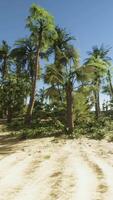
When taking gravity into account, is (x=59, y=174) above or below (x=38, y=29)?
below

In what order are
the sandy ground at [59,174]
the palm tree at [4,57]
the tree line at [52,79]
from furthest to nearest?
the palm tree at [4,57], the tree line at [52,79], the sandy ground at [59,174]

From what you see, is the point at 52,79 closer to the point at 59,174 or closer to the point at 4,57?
the point at 59,174

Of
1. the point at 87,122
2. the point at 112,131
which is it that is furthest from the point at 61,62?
the point at 112,131

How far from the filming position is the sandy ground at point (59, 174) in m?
7.32

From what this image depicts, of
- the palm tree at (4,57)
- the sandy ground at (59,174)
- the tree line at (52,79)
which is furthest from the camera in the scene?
the palm tree at (4,57)

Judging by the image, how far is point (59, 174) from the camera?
9781 mm

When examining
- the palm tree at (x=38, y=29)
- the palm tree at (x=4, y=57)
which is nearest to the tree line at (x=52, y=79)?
the palm tree at (x=38, y=29)

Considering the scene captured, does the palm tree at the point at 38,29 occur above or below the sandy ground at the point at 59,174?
above

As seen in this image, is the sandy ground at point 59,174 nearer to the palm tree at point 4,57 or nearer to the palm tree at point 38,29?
the palm tree at point 38,29

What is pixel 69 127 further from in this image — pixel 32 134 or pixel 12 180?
pixel 12 180

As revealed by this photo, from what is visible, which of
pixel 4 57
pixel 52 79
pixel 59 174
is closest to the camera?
pixel 59 174

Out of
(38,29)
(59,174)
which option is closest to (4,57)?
(38,29)

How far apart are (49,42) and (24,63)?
6.32 metres

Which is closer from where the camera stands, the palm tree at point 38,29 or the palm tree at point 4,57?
the palm tree at point 38,29
